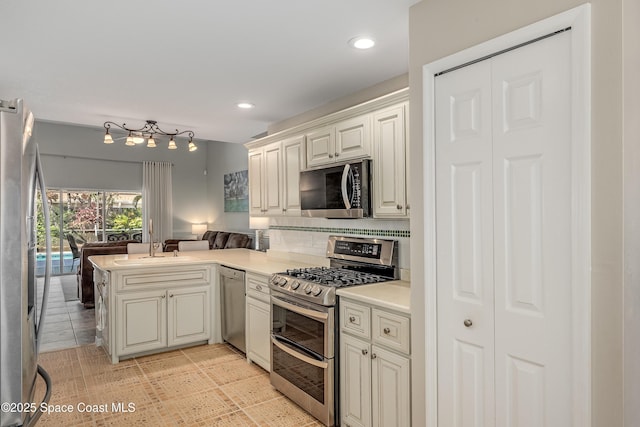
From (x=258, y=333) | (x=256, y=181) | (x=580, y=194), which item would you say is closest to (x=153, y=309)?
(x=258, y=333)

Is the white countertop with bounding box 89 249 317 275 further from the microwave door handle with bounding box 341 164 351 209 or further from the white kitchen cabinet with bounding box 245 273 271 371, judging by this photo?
the microwave door handle with bounding box 341 164 351 209

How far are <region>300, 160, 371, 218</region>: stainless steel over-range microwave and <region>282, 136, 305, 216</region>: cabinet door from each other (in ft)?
0.58

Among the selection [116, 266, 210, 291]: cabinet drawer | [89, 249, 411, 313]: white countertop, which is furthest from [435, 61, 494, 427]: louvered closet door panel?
[116, 266, 210, 291]: cabinet drawer

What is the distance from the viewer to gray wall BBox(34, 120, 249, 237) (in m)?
8.38

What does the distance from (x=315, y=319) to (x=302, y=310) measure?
0.14m

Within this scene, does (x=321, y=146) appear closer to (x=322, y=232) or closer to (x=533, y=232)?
(x=322, y=232)

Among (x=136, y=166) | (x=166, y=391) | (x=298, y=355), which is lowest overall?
(x=166, y=391)

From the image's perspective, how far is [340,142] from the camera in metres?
3.18

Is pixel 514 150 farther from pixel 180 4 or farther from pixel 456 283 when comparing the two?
pixel 180 4

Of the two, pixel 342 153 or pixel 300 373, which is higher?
pixel 342 153

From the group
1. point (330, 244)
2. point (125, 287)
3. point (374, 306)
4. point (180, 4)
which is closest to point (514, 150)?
point (374, 306)

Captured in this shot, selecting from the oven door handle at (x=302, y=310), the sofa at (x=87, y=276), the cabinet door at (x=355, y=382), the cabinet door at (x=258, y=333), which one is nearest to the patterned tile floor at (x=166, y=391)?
the cabinet door at (x=258, y=333)

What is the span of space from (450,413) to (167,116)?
3.89 m

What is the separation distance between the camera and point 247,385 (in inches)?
127
